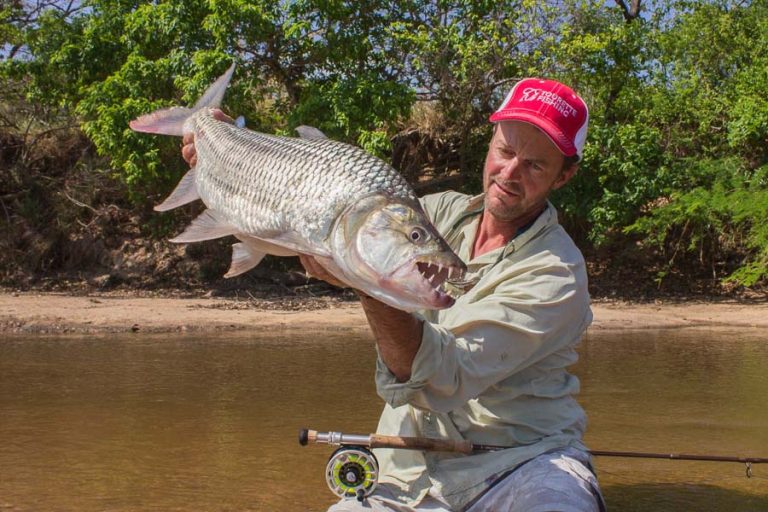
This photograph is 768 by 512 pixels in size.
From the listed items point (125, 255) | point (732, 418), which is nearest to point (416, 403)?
point (732, 418)

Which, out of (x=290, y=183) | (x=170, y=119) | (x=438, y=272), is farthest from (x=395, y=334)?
(x=170, y=119)

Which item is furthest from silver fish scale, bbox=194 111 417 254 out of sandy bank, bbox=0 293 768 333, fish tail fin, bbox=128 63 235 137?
sandy bank, bbox=0 293 768 333

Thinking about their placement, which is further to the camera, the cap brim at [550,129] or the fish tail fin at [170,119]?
the fish tail fin at [170,119]

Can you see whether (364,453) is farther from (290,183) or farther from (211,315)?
(211,315)

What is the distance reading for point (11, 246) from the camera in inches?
496

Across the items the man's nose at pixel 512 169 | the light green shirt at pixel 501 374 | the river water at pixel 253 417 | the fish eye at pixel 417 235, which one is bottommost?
the river water at pixel 253 417

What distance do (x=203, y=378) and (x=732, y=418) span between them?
377cm

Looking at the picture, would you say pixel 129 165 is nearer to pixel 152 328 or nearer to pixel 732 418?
pixel 152 328

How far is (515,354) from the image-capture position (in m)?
2.47

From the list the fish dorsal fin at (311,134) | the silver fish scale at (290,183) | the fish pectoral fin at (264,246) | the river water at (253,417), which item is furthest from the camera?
the river water at (253,417)

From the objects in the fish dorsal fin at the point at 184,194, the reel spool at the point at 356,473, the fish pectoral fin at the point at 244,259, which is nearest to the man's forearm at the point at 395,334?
the fish pectoral fin at the point at 244,259

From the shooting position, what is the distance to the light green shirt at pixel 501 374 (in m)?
2.40

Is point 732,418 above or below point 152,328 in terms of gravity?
above

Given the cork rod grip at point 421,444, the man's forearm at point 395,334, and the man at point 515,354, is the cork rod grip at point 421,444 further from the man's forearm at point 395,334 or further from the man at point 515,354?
the man's forearm at point 395,334
